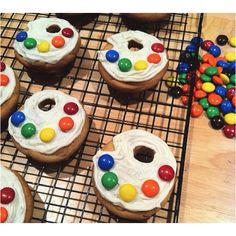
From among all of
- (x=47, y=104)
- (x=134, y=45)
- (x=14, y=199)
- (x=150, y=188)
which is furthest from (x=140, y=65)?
(x=14, y=199)

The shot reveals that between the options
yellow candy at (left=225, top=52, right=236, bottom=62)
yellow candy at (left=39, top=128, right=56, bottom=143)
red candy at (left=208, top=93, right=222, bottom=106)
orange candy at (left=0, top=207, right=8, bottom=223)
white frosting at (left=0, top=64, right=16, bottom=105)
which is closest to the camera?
orange candy at (left=0, top=207, right=8, bottom=223)

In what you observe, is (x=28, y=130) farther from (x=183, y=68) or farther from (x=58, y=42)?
(x=183, y=68)

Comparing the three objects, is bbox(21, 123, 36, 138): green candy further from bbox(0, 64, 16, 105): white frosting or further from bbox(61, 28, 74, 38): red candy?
bbox(61, 28, 74, 38): red candy

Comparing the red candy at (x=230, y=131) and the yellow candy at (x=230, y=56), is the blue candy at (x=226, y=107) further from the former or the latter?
the yellow candy at (x=230, y=56)

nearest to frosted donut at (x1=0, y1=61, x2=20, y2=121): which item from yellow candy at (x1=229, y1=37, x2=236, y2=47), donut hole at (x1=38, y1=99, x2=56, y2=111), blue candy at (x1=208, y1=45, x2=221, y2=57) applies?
donut hole at (x1=38, y1=99, x2=56, y2=111)

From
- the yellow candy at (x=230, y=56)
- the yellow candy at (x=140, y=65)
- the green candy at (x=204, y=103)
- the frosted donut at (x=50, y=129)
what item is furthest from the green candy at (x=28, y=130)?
the yellow candy at (x=230, y=56)

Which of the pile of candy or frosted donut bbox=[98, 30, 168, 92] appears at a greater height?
frosted donut bbox=[98, 30, 168, 92]
